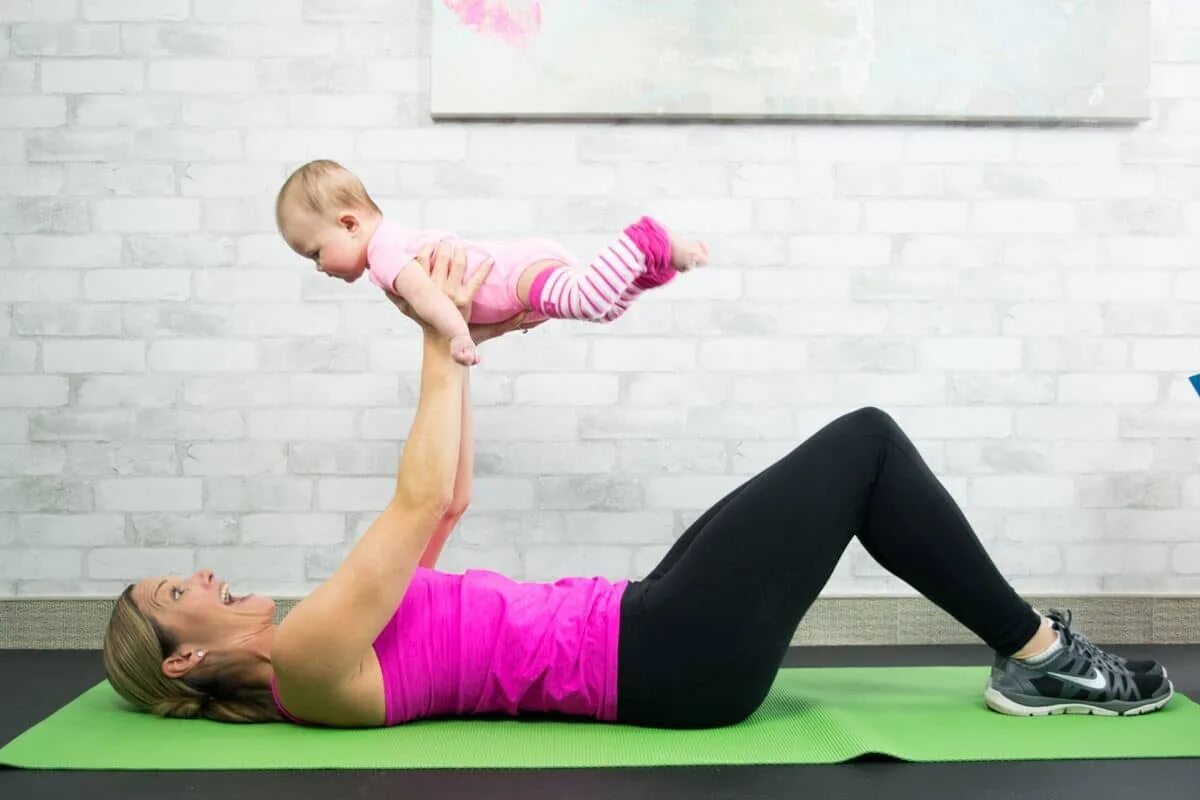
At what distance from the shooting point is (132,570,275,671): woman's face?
2211 mm

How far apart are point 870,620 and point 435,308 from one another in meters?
1.84

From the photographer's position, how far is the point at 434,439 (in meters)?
2.10

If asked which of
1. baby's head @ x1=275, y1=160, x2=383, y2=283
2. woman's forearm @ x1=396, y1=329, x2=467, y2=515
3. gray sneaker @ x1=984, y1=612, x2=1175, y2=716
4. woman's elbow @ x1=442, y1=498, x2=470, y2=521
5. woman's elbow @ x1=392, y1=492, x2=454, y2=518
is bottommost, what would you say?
gray sneaker @ x1=984, y1=612, x2=1175, y2=716

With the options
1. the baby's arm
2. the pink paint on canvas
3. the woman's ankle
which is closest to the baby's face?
the baby's arm

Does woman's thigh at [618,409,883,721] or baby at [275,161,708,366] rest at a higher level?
baby at [275,161,708,366]

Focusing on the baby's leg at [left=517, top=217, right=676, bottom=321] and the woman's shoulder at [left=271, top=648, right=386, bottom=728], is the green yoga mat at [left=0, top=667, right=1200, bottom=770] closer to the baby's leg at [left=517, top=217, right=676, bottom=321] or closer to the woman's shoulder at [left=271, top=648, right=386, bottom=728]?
the woman's shoulder at [left=271, top=648, right=386, bottom=728]

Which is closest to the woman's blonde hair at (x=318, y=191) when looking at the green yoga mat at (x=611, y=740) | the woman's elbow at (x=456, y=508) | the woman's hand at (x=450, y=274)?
the woman's hand at (x=450, y=274)

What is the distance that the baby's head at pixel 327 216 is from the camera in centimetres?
221

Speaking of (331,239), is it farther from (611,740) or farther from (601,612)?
(611,740)

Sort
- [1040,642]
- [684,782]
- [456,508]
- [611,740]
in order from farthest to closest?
[456,508], [1040,642], [611,740], [684,782]

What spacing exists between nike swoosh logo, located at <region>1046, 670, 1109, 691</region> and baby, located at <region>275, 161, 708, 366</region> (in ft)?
3.46

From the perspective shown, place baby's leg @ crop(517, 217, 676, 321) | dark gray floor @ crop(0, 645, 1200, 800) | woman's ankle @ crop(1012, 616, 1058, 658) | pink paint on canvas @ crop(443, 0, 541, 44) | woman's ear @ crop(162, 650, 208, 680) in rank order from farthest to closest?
pink paint on canvas @ crop(443, 0, 541, 44), woman's ankle @ crop(1012, 616, 1058, 658), woman's ear @ crop(162, 650, 208, 680), baby's leg @ crop(517, 217, 676, 321), dark gray floor @ crop(0, 645, 1200, 800)

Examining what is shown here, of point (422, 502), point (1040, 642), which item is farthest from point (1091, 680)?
point (422, 502)

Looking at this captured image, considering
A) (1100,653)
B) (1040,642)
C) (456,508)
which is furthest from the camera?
(456,508)
